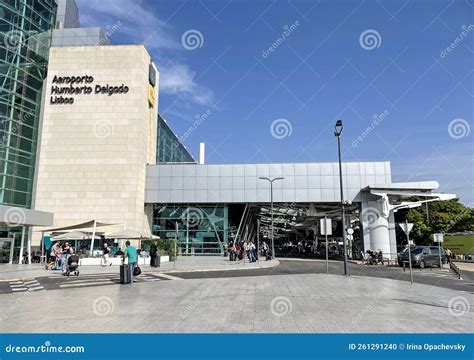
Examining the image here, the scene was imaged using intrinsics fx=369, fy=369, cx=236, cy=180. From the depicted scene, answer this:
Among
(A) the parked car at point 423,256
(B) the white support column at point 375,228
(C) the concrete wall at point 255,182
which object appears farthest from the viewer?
(C) the concrete wall at point 255,182

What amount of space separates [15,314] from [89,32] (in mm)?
37620

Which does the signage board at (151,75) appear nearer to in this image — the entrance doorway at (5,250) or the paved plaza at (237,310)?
the entrance doorway at (5,250)

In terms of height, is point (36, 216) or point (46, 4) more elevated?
point (46, 4)

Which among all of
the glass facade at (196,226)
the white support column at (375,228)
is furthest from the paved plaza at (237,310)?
the glass facade at (196,226)

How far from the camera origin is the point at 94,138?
3641cm

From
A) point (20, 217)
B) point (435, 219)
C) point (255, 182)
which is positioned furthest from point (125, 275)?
point (435, 219)

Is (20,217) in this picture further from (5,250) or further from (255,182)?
(255,182)

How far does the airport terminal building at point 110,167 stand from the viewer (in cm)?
3516

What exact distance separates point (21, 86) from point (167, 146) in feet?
69.4

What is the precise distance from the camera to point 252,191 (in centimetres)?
3919

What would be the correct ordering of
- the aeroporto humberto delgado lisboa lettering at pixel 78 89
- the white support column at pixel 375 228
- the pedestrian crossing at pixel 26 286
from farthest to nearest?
1. the aeroporto humberto delgado lisboa lettering at pixel 78 89
2. the white support column at pixel 375 228
3. the pedestrian crossing at pixel 26 286

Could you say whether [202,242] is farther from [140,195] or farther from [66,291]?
[66,291]

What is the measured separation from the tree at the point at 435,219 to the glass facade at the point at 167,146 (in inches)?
1306
